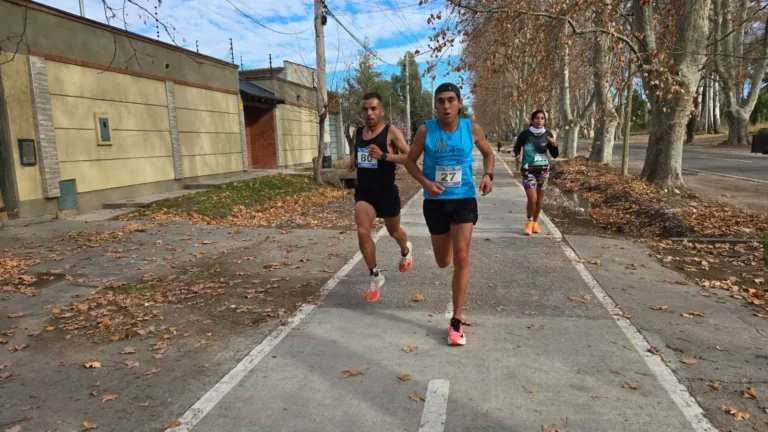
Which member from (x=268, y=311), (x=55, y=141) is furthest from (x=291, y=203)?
(x=268, y=311)

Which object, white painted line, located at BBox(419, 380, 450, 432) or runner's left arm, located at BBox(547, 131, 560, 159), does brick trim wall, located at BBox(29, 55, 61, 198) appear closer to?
runner's left arm, located at BBox(547, 131, 560, 159)

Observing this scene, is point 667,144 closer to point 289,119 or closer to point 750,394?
Result: point 750,394

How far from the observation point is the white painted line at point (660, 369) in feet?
9.82

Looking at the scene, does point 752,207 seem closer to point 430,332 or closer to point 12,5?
point 430,332

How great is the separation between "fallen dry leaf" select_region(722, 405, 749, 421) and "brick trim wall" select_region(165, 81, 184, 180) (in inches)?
580

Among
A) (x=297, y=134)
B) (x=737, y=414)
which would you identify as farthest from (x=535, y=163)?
(x=297, y=134)

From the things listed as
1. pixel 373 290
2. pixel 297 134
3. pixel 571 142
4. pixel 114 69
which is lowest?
pixel 373 290

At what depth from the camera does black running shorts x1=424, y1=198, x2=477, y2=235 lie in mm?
4199

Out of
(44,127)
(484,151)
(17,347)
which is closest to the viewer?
(17,347)

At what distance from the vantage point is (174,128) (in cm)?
1496

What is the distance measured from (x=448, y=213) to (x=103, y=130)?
36.0 ft

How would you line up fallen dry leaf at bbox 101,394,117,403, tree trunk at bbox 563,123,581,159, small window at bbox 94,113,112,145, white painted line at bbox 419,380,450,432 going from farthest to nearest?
tree trunk at bbox 563,123,581,159 → small window at bbox 94,113,112,145 → fallen dry leaf at bbox 101,394,117,403 → white painted line at bbox 419,380,450,432

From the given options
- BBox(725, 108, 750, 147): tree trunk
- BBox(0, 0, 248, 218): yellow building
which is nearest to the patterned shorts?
BBox(0, 0, 248, 218): yellow building

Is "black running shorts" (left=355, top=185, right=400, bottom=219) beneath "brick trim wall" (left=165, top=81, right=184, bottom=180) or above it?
beneath
